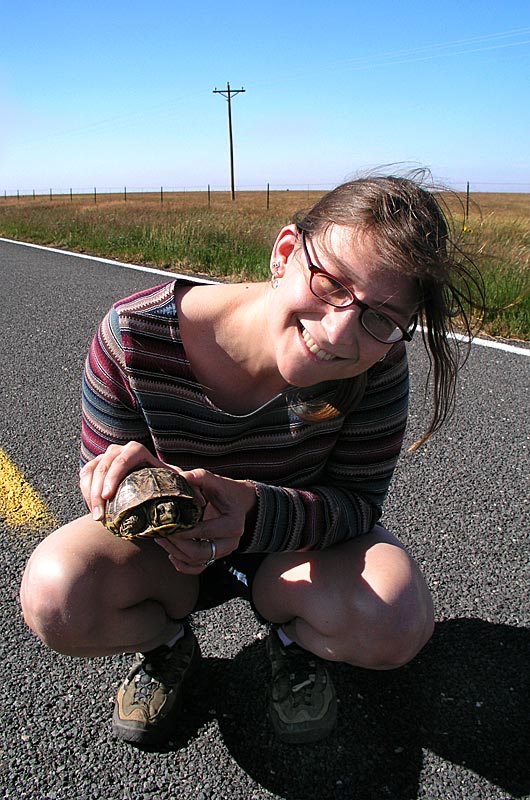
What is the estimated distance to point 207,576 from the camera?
2387mm

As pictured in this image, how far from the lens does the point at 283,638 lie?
2225mm

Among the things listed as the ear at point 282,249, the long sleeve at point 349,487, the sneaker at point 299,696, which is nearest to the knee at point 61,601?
the long sleeve at point 349,487

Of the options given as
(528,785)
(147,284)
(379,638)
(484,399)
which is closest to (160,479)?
(379,638)

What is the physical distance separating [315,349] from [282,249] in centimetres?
29

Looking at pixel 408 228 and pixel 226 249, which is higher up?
pixel 408 228

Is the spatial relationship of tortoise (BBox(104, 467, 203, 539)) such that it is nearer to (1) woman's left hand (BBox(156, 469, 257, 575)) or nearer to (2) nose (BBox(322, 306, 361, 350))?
(1) woman's left hand (BBox(156, 469, 257, 575))

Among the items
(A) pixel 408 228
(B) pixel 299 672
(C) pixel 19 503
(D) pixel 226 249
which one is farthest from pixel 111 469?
(D) pixel 226 249

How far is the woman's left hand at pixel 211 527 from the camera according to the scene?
1.92 metres

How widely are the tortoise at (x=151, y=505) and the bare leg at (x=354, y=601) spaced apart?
414 millimetres

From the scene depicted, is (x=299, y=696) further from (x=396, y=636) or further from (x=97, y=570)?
(x=97, y=570)

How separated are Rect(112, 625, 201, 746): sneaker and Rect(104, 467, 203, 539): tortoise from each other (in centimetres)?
48

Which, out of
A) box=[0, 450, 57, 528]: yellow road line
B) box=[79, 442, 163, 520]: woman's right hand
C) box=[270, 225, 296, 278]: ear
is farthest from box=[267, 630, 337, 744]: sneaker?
box=[0, 450, 57, 528]: yellow road line

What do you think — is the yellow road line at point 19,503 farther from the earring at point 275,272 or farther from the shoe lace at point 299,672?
the earring at point 275,272

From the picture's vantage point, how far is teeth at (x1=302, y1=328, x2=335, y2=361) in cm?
181
